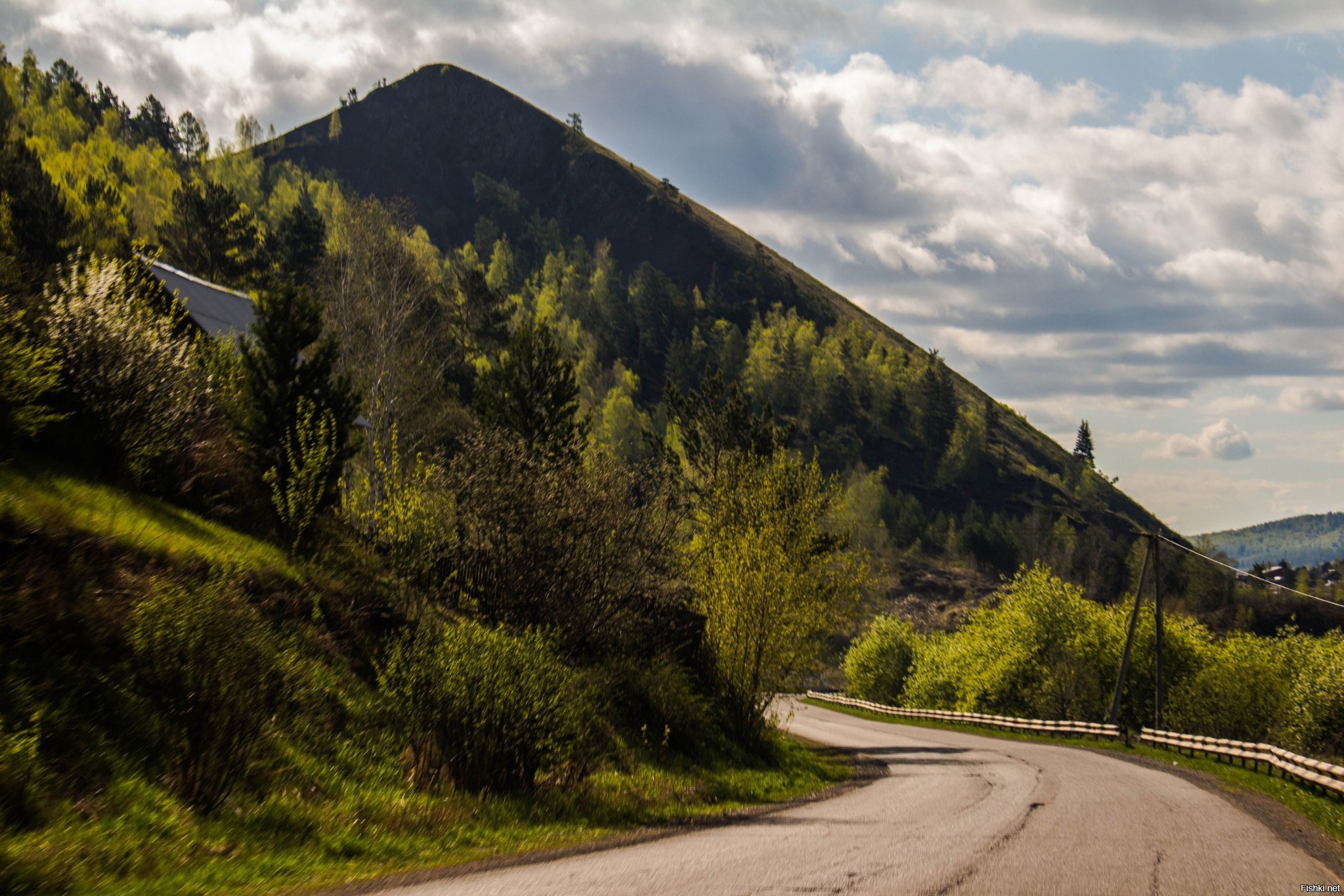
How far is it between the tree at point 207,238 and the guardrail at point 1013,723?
47480 mm

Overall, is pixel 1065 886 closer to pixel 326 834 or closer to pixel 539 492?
pixel 326 834

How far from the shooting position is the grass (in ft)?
38.7

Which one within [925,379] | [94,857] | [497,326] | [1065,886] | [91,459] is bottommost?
[94,857]

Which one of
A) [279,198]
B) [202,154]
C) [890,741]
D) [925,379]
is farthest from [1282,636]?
[202,154]

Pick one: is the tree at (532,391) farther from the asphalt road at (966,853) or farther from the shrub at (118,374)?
the asphalt road at (966,853)

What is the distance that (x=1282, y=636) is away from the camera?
1768 inches

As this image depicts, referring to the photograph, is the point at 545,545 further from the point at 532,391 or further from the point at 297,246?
the point at 297,246

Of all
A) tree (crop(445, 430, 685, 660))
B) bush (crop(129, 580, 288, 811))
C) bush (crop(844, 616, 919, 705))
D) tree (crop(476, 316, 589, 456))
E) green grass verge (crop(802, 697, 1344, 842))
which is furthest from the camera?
bush (crop(844, 616, 919, 705))

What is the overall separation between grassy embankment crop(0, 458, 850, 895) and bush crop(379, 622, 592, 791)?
0.44m

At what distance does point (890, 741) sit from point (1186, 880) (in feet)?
84.2

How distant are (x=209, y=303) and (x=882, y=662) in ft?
177

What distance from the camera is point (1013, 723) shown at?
39.5 meters

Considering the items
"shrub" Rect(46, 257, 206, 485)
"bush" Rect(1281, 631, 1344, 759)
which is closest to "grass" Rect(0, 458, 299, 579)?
"shrub" Rect(46, 257, 206, 485)

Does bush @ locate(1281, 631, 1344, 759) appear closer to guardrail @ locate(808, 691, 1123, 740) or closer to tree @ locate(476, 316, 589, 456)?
guardrail @ locate(808, 691, 1123, 740)
